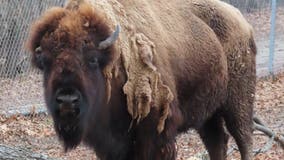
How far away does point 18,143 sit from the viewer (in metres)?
9.20

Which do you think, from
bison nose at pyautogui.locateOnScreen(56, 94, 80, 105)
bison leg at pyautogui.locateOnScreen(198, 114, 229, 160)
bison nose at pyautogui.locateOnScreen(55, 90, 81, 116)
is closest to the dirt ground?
bison leg at pyautogui.locateOnScreen(198, 114, 229, 160)

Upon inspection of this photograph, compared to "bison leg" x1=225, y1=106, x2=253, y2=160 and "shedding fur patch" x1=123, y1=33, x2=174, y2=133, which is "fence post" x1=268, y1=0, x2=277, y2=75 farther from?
"shedding fur patch" x1=123, y1=33, x2=174, y2=133

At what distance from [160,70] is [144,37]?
1.10 feet

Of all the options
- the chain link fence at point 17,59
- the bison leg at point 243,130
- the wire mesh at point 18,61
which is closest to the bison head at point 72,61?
the bison leg at point 243,130

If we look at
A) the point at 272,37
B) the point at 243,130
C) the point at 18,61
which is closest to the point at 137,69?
the point at 243,130

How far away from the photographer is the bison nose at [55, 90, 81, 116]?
5002 mm

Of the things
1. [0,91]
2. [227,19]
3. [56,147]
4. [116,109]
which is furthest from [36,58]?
[0,91]

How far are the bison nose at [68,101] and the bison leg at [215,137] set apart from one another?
285 centimetres

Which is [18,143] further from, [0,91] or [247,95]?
[247,95]

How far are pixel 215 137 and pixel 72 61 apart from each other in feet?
10.1

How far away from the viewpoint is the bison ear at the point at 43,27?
5465 millimetres

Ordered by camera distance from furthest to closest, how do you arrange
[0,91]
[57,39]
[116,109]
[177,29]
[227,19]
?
[0,91]
[227,19]
[177,29]
[116,109]
[57,39]

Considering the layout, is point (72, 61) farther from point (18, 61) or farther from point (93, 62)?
point (18, 61)

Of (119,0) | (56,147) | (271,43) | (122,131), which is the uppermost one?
(119,0)
